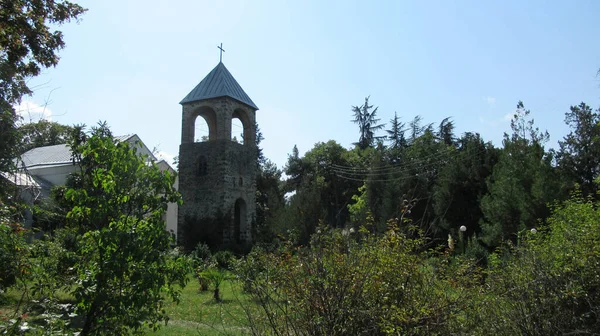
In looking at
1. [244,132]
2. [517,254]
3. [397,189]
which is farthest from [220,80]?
[517,254]

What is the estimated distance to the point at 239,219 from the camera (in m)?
25.2

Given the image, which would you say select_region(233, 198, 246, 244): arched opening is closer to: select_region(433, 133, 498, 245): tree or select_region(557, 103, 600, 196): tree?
select_region(433, 133, 498, 245): tree

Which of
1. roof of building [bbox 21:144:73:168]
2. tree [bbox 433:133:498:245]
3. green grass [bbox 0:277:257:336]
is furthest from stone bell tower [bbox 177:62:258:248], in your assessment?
tree [bbox 433:133:498:245]

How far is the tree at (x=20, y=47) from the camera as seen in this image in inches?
239

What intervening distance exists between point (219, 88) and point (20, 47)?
1676 cm

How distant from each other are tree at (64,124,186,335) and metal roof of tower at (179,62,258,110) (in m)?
19.2

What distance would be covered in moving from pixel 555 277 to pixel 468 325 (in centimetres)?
91

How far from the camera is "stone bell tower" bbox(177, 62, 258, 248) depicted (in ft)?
75.7

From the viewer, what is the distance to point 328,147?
1565 inches

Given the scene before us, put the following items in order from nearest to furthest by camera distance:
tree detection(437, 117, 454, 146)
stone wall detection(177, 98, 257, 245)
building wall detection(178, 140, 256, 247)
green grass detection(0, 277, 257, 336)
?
green grass detection(0, 277, 257, 336) → stone wall detection(177, 98, 257, 245) → building wall detection(178, 140, 256, 247) → tree detection(437, 117, 454, 146)

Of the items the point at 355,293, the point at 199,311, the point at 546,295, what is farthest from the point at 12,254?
the point at 199,311

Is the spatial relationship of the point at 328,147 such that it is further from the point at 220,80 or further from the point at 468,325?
the point at 468,325

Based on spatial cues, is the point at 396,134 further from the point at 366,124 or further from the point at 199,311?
the point at 199,311

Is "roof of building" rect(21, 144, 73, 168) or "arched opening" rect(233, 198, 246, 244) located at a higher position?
"roof of building" rect(21, 144, 73, 168)
